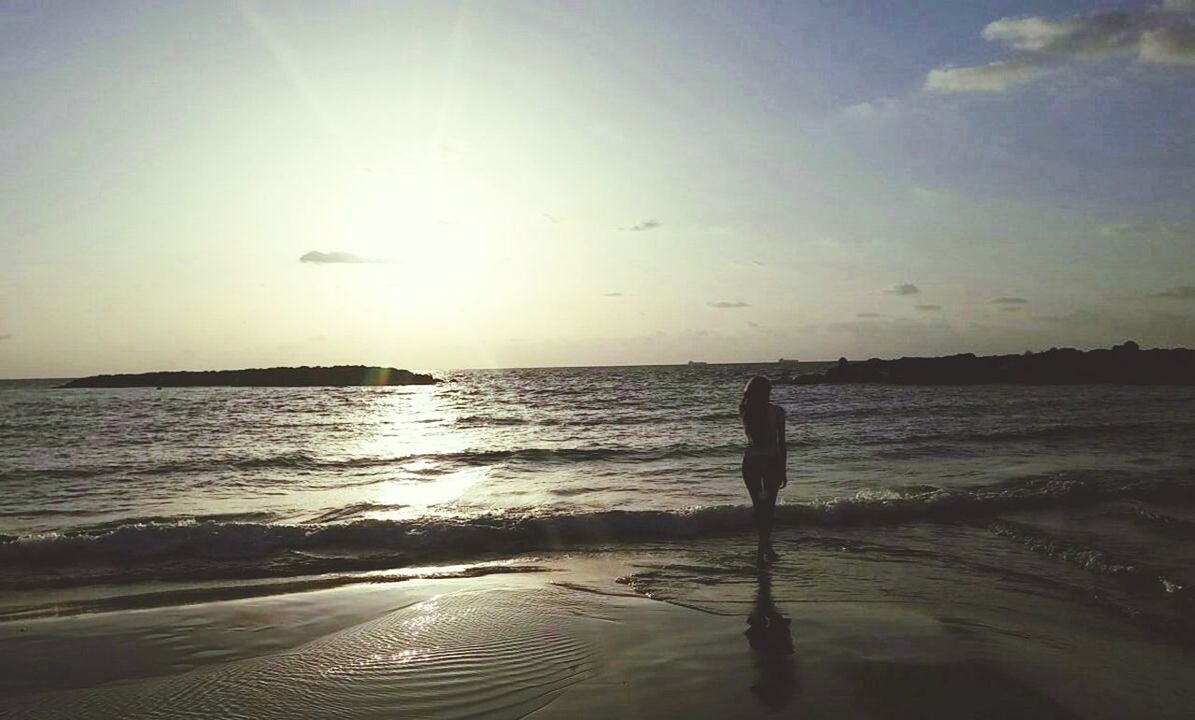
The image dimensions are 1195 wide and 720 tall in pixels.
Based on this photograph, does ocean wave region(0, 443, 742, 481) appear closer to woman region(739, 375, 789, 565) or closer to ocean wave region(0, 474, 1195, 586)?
ocean wave region(0, 474, 1195, 586)

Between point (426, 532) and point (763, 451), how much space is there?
5.62 metres

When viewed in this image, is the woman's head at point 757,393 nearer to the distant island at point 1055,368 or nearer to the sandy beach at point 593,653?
the sandy beach at point 593,653

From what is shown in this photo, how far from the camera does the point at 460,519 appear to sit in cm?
1277

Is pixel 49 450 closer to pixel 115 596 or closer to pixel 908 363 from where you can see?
pixel 115 596

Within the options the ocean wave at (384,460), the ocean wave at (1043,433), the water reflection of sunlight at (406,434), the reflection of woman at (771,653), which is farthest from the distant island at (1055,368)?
the reflection of woman at (771,653)

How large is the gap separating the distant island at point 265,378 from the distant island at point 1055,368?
69.7 m

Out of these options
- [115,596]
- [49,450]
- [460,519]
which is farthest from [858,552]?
[49,450]

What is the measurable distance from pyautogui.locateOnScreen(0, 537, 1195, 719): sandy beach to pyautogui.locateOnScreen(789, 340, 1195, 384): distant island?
69.7 m

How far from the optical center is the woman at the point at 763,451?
9500 millimetres

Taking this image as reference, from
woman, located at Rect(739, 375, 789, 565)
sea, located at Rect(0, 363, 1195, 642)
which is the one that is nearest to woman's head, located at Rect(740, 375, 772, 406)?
woman, located at Rect(739, 375, 789, 565)

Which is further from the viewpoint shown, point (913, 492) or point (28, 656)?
point (913, 492)

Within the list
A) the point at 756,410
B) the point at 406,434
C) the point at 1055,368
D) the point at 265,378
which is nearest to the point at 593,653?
the point at 756,410

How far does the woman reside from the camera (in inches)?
374

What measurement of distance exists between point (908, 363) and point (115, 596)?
8274 cm
